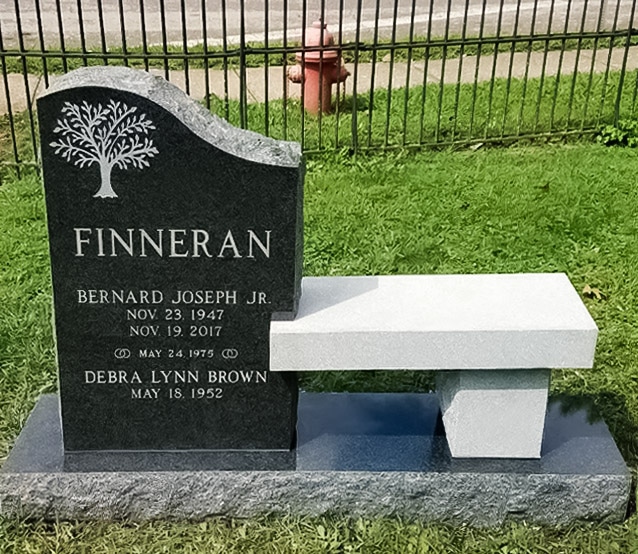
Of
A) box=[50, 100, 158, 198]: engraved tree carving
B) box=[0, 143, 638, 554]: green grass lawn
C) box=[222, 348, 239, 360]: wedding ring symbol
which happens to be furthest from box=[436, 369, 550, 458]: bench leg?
box=[50, 100, 158, 198]: engraved tree carving

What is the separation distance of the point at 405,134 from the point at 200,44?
3595 mm

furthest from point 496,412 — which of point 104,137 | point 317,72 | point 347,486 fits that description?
point 317,72

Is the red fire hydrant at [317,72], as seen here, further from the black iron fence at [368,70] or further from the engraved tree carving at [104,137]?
the engraved tree carving at [104,137]

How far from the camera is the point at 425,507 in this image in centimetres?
355

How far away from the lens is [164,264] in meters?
3.35

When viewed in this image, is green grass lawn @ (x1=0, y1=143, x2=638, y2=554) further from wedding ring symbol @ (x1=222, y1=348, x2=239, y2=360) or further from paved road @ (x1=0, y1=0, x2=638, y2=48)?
Result: paved road @ (x1=0, y1=0, x2=638, y2=48)

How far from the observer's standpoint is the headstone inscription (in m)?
3.19

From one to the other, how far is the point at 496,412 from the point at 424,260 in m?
2.35

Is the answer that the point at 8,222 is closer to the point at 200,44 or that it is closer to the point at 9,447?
the point at 9,447

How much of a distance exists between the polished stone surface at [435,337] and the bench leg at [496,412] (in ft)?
0.32

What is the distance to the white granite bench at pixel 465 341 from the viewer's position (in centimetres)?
333

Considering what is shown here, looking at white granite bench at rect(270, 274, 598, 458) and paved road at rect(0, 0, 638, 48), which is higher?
white granite bench at rect(270, 274, 598, 458)

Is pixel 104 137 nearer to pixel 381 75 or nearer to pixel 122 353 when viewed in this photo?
pixel 122 353

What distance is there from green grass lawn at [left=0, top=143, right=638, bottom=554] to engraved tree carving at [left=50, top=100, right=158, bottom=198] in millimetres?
1345
